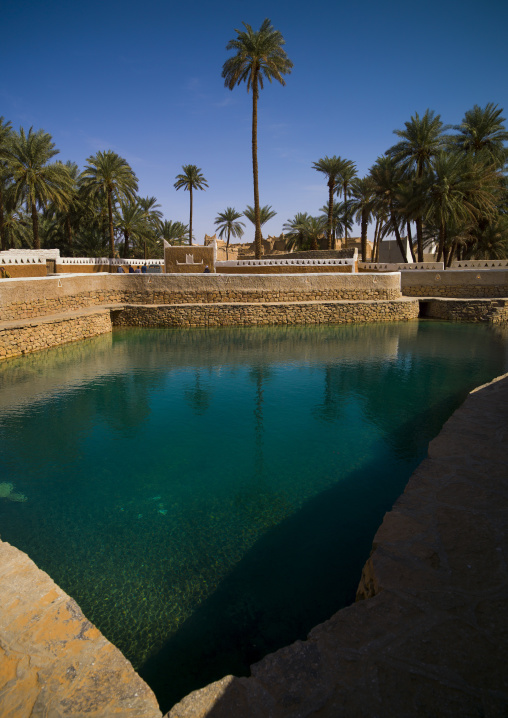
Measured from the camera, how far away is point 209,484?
6.94 metres

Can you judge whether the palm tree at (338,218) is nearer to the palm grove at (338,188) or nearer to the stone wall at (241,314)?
the palm grove at (338,188)

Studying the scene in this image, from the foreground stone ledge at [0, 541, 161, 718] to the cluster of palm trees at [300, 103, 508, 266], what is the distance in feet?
93.8

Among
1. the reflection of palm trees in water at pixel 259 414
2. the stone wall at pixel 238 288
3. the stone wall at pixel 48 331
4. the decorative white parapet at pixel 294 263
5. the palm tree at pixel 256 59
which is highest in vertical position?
the palm tree at pixel 256 59

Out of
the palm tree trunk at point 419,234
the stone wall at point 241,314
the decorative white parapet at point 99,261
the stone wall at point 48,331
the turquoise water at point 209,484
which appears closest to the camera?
the turquoise water at point 209,484

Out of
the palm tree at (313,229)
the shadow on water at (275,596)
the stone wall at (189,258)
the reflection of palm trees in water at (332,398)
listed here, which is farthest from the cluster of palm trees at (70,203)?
the shadow on water at (275,596)

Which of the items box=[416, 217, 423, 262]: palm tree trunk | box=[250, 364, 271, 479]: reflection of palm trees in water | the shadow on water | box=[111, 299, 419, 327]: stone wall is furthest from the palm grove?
the shadow on water

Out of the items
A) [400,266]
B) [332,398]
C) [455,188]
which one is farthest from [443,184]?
[332,398]

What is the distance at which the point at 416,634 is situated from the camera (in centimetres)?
282

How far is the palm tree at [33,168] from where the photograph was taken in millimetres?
25594

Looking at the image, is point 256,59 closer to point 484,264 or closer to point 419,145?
point 419,145

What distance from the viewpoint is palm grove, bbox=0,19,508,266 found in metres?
25.8

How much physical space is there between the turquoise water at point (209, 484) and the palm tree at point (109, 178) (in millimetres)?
19213

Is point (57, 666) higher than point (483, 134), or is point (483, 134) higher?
point (483, 134)

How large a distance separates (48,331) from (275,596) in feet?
52.4
